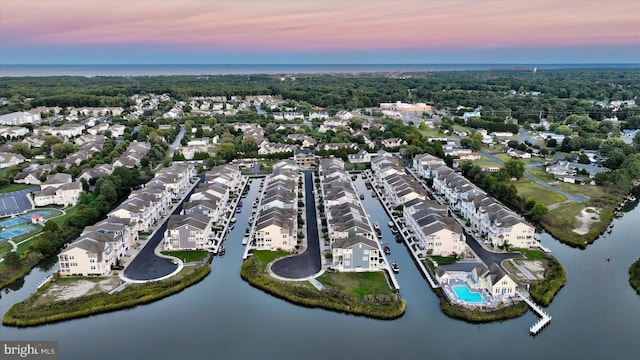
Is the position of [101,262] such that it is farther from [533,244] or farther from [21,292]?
[533,244]

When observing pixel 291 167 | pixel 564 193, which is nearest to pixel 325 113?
pixel 291 167

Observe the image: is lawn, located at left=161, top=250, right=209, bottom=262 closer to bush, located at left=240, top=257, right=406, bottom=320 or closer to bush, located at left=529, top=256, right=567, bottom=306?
bush, located at left=240, top=257, right=406, bottom=320

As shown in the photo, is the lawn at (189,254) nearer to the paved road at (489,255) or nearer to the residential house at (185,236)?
the residential house at (185,236)

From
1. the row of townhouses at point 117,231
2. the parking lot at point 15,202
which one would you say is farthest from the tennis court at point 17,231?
the row of townhouses at point 117,231

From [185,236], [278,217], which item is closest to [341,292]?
[278,217]

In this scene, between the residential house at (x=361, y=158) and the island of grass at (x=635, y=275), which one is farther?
the residential house at (x=361, y=158)

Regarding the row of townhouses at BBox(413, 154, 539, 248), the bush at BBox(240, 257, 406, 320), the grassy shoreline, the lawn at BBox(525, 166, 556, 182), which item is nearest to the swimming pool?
the grassy shoreline

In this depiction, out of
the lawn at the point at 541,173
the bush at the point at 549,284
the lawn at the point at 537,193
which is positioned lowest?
the bush at the point at 549,284

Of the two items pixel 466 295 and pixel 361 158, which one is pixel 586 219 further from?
pixel 361 158
